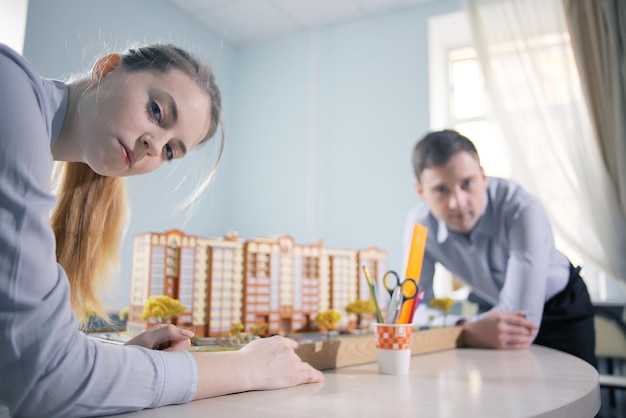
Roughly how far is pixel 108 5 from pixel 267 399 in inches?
27.4

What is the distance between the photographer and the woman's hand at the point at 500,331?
3.30ft

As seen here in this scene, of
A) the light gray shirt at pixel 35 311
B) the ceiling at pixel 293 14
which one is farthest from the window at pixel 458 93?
the light gray shirt at pixel 35 311

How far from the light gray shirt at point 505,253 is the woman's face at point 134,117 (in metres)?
0.65

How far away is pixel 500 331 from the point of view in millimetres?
1003

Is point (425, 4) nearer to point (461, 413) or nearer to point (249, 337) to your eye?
point (249, 337)

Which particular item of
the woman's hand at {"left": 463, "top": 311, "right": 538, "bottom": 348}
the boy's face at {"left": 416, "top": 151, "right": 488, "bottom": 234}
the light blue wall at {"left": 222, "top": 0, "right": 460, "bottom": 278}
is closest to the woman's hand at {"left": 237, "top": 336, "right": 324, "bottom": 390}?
the woman's hand at {"left": 463, "top": 311, "right": 538, "bottom": 348}

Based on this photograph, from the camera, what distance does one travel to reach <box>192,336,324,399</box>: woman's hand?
506 millimetres

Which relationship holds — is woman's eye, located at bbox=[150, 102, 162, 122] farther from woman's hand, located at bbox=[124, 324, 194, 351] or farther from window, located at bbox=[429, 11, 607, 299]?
window, located at bbox=[429, 11, 607, 299]

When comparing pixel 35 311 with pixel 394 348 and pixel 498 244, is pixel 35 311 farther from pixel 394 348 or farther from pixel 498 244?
pixel 498 244

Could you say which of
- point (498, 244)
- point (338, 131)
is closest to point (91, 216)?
point (498, 244)

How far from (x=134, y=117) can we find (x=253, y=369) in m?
0.32

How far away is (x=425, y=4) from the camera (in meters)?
2.49

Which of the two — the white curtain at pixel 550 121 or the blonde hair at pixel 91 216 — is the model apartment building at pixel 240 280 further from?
the white curtain at pixel 550 121

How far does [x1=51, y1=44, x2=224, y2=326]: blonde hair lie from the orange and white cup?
1.27 ft
